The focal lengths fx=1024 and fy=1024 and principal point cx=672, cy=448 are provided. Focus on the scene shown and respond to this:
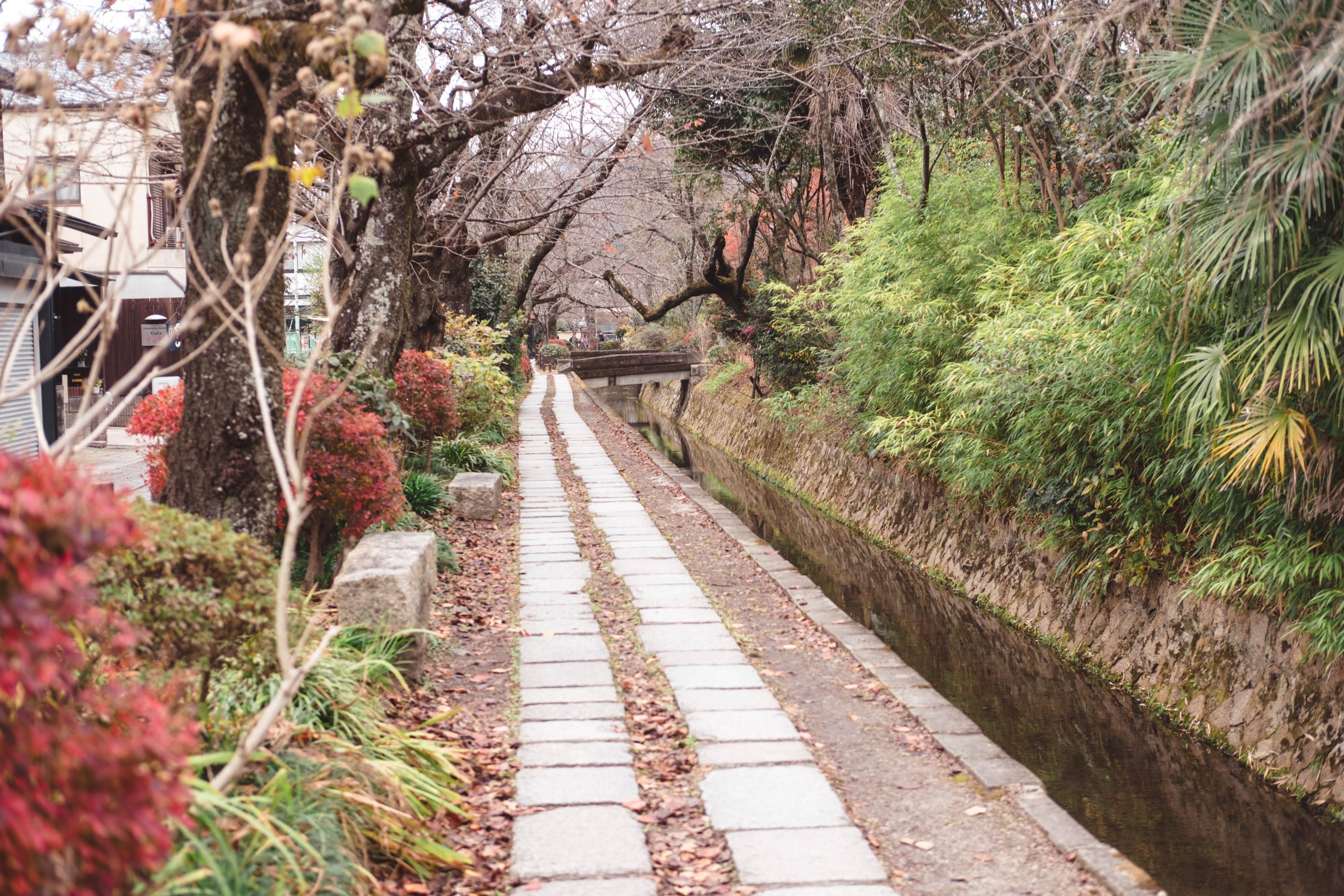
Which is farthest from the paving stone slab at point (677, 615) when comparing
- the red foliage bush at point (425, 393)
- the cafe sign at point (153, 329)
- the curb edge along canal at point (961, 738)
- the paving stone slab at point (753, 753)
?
the cafe sign at point (153, 329)

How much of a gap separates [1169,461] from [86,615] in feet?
19.5

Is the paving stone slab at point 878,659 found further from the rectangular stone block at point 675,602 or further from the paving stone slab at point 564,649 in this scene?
the paving stone slab at point 564,649

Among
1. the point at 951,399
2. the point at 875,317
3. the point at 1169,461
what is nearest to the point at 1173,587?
the point at 1169,461

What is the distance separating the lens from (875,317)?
11.3m

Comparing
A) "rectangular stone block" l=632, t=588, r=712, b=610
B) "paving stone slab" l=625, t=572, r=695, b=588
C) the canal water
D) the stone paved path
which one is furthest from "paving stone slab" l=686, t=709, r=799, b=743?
"paving stone slab" l=625, t=572, r=695, b=588

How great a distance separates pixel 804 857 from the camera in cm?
375

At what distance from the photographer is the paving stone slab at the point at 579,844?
11.8 feet

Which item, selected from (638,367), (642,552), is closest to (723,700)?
(642,552)

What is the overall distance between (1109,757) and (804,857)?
332 cm

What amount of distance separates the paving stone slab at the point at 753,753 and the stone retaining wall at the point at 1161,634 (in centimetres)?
284

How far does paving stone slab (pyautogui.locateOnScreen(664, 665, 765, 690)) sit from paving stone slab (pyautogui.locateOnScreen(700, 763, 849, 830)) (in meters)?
1.08

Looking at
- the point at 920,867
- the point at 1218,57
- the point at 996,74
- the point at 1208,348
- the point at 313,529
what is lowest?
the point at 920,867

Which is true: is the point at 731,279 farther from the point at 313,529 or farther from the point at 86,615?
the point at 86,615

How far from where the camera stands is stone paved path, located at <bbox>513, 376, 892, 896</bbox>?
364 cm
